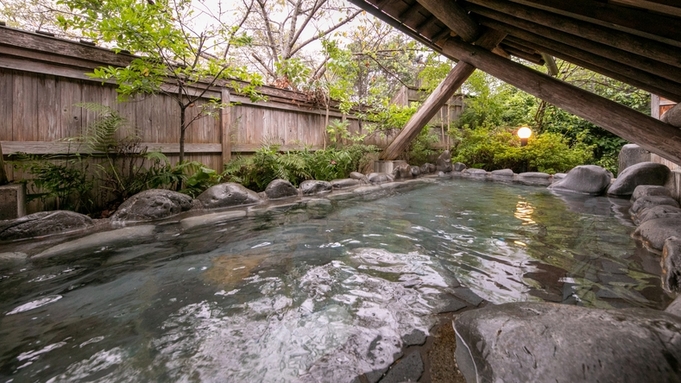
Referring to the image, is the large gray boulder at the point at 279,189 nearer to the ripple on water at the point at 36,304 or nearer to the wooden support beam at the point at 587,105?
the ripple on water at the point at 36,304

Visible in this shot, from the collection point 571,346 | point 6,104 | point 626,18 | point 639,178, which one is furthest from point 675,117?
point 6,104

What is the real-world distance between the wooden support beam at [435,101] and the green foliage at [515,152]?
3494 millimetres

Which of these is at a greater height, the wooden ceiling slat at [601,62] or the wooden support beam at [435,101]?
the wooden support beam at [435,101]

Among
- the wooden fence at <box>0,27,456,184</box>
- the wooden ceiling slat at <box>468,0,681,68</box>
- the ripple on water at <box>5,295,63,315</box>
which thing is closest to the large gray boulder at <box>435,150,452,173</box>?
the wooden fence at <box>0,27,456,184</box>

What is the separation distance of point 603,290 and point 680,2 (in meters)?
1.69

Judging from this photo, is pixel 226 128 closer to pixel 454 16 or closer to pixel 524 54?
pixel 454 16

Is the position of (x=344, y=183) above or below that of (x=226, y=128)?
below

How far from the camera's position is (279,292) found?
6.34 feet

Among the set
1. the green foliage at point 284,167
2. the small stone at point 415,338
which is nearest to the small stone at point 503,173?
the green foliage at point 284,167

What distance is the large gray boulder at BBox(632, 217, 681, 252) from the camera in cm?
264

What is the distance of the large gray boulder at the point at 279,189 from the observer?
213 inches

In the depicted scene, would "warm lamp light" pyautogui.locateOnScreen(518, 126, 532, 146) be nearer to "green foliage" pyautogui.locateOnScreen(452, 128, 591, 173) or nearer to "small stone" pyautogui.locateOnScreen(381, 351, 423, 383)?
"green foliage" pyautogui.locateOnScreen(452, 128, 591, 173)

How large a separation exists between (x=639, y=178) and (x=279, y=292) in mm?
7517

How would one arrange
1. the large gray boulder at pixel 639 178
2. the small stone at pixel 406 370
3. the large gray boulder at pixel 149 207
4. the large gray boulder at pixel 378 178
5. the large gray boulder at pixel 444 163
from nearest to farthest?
1. the small stone at pixel 406 370
2. the large gray boulder at pixel 149 207
3. the large gray boulder at pixel 639 178
4. the large gray boulder at pixel 378 178
5. the large gray boulder at pixel 444 163
